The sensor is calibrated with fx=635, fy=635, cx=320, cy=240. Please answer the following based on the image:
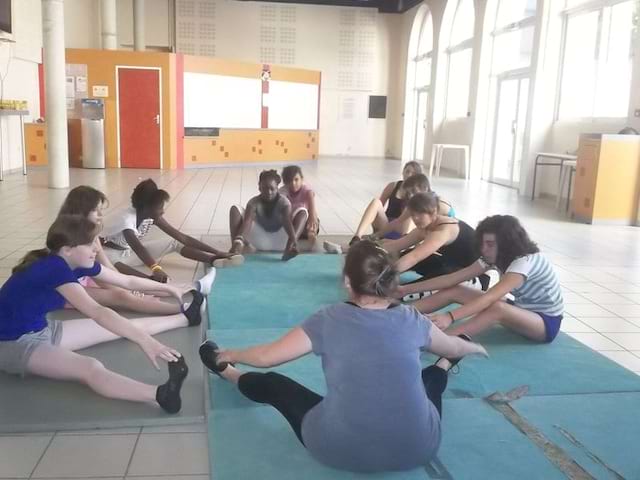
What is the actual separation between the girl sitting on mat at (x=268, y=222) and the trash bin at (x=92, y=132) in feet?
27.0

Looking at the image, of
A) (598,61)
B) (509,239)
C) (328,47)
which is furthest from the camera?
(328,47)

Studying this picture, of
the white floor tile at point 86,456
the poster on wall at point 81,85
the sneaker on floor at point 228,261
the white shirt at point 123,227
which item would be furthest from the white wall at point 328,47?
the white floor tile at point 86,456

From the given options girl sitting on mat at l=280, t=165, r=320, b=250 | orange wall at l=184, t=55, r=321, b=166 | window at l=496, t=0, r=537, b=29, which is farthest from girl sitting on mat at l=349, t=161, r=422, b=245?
orange wall at l=184, t=55, r=321, b=166

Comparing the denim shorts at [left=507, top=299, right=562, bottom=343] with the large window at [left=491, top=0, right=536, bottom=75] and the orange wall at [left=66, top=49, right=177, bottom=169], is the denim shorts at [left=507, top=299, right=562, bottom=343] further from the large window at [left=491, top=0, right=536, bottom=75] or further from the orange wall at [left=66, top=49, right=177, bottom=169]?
the orange wall at [left=66, top=49, right=177, bottom=169]

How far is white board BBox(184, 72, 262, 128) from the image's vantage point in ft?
45.4

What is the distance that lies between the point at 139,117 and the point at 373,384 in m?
12.4

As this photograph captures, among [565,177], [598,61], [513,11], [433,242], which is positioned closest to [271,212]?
[433,242]

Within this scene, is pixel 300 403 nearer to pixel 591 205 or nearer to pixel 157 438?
pixel 157 438

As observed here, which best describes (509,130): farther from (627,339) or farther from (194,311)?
(194,311)

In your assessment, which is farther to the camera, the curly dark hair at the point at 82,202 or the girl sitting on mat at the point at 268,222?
the girl sitting on mat at the point at 268,222

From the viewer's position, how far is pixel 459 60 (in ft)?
52.4

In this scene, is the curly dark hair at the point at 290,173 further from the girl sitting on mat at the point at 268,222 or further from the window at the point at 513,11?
the window at the point at 513,11

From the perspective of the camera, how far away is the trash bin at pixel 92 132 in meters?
12.9

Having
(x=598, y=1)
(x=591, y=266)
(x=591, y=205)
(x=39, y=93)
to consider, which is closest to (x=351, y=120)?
(x=39, y=93)
